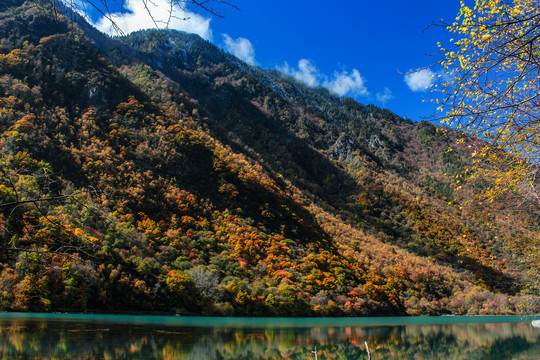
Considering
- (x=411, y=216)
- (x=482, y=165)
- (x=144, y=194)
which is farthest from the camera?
(x=411, y=216)

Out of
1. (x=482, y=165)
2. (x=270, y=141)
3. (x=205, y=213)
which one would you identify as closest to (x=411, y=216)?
(x=270, y=141)

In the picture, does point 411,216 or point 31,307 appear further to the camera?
point 411,216

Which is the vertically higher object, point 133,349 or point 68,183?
point 68,183

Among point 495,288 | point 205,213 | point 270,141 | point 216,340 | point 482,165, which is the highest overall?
point 270,141

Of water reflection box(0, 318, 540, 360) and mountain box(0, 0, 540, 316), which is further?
mountain box(0, 0, 540, 316)

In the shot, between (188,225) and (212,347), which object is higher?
(188,225)

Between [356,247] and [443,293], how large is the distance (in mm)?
22202

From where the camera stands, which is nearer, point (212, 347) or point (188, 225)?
point (212, 347)

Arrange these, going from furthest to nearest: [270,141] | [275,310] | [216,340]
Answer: [270,141]
[275,310]
[216,340]

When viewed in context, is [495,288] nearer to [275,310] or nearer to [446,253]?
[446,253]

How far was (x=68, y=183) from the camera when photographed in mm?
59656

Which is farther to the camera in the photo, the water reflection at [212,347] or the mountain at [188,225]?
the mountain at [188,225]

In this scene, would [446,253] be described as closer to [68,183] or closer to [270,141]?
[270,141]

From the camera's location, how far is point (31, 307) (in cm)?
3553
